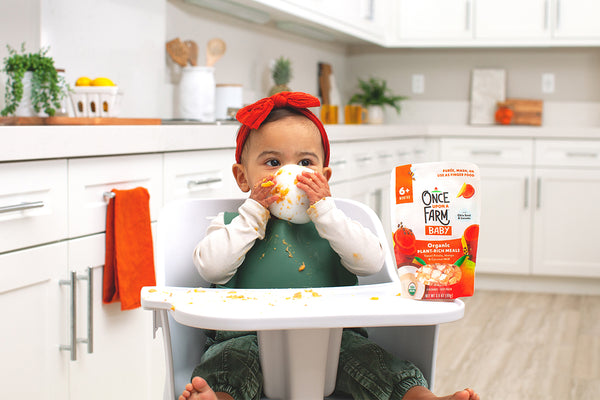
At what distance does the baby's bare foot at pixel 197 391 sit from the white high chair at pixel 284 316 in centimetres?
10

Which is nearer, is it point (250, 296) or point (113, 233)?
point (250, 296)

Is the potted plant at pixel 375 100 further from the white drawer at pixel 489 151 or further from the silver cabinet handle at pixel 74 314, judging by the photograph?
the silver cabinet handle at pixel 74 314

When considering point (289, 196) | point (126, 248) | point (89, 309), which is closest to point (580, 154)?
point (126, 248)

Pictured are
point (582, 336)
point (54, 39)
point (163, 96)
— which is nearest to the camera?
point (54, 39)

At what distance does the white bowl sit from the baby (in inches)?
0.5

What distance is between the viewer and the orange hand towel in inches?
71.0

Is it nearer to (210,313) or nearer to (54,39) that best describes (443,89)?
(54,39)

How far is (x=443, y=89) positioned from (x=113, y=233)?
340 cm

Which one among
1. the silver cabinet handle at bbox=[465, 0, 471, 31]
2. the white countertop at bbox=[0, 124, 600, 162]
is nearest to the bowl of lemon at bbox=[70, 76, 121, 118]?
the white countertop at bbox=[0, 124, 600, 162]

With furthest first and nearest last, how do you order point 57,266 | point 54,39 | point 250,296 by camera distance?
point 54,39 < point 57,266 < point 250,296

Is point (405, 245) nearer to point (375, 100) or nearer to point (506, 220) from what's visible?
point (506, 220)

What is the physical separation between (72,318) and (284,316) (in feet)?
3.00

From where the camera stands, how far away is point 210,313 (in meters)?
0.94

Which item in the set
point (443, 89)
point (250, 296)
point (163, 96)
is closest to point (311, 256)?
point (250, 296)
